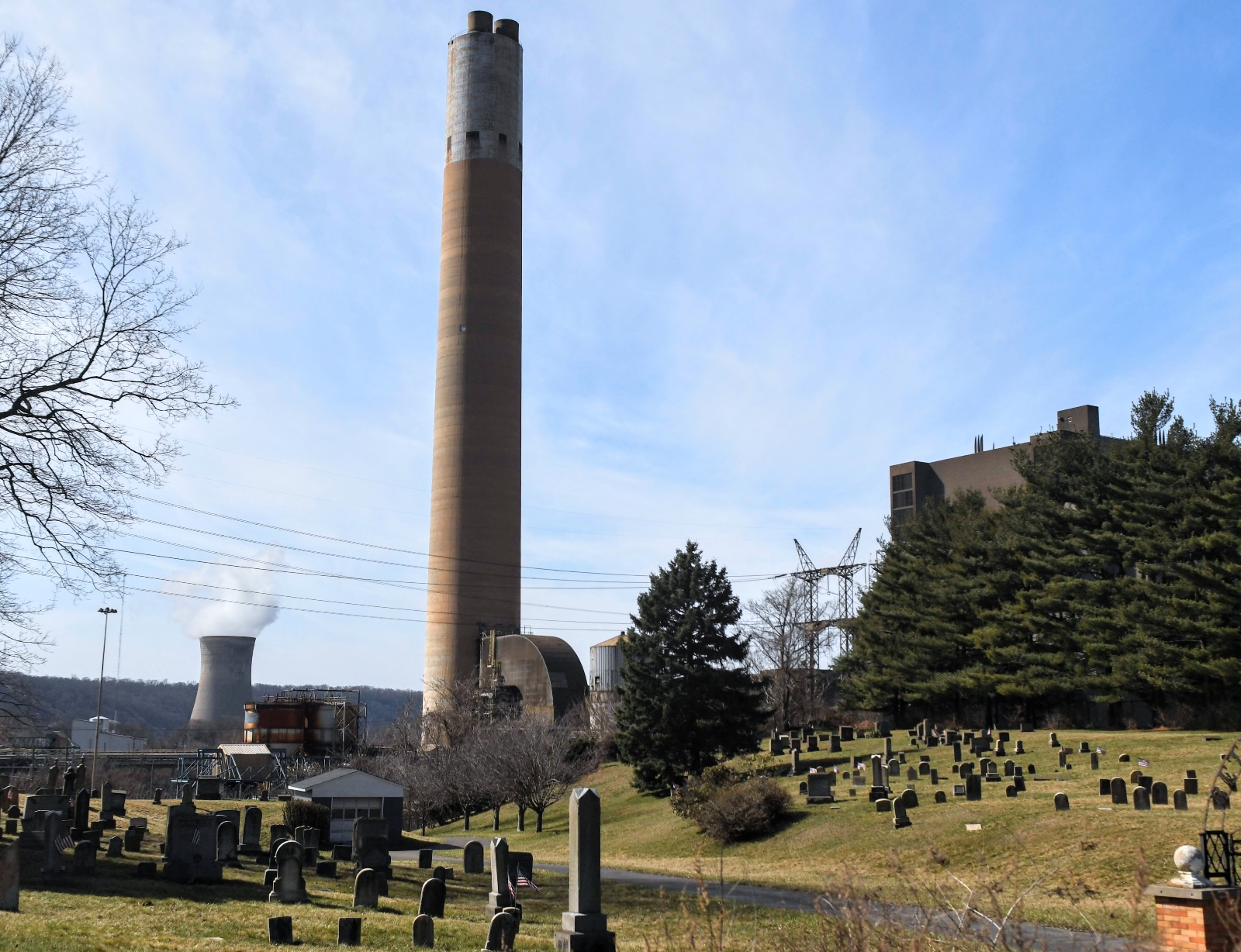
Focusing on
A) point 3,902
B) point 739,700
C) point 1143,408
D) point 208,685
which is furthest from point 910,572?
point 208,685

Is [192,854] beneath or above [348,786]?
above

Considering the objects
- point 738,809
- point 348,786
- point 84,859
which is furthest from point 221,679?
point 84,859

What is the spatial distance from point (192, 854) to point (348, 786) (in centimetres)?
1672

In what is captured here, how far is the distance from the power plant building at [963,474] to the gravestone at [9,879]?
219ft

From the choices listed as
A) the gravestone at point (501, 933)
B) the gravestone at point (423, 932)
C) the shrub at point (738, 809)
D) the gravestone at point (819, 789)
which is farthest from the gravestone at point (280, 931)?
the gravestone at point (819, 789)

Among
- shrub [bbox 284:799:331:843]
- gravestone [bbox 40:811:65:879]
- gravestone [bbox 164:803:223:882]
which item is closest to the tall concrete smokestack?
shrub [bbox 284:799:331:843]

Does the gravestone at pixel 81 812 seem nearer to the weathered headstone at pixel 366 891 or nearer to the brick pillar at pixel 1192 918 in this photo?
the weathered headstone at pixel 366 891

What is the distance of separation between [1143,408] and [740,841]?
91.4 feet

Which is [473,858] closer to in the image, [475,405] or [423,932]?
[423,932]

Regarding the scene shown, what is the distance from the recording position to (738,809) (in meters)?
31.2

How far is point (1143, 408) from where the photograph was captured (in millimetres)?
46719

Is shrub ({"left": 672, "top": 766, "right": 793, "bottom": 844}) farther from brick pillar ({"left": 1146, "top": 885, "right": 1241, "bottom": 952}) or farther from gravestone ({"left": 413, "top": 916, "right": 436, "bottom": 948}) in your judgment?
brick pillar ({"left": 1146, "top": 885, "right": 1241, "bottom": 952})

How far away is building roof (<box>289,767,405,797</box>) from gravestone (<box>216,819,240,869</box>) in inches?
446

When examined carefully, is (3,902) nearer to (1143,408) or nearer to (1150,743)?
(1150,743)
